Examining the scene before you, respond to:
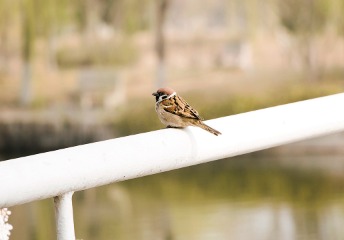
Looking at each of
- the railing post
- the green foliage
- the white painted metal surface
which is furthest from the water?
the railing post

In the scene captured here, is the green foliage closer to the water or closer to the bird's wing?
the water

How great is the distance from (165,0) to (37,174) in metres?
5.78

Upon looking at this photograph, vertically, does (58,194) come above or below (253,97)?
below

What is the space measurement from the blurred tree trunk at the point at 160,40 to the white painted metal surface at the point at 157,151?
5.34m

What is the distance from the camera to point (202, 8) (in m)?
6.16

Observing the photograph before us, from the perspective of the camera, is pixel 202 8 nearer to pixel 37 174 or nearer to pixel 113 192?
pixel 113 192

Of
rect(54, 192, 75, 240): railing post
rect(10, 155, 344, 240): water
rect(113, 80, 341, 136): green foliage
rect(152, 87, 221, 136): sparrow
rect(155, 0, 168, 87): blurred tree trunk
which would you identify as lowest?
rect(54, 192, 75, 240): railing post

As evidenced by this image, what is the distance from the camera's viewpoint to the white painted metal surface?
59cm

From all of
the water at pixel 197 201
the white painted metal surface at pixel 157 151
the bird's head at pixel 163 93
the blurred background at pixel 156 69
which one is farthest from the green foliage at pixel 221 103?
the white painted metal surface at pixel 157 151

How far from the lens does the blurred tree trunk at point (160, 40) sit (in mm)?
6180

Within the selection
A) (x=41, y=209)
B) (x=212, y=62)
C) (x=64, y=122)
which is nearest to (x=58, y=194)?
(x=41, y=209)

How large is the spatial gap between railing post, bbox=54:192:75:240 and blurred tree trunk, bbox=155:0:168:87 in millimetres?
5522

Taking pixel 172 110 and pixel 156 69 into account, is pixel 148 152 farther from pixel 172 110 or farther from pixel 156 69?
pixel 156 69

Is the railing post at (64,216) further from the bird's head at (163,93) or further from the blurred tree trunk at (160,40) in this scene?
the blurred tree trunk at (160,40)
